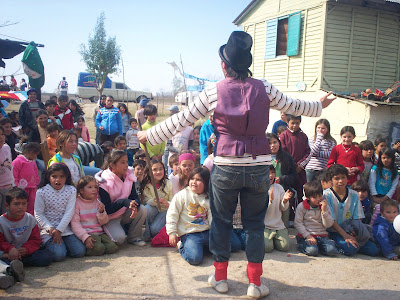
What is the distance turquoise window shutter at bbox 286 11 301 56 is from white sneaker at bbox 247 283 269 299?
33.8ft

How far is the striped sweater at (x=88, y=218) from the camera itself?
3.93 meters

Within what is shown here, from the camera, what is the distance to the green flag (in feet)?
20.6

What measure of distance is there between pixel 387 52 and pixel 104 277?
12.1 metres

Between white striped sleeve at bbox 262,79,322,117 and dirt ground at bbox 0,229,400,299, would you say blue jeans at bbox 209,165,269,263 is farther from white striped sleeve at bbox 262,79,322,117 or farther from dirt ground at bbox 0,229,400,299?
white striped sleeve at bbox 262,79,322,117

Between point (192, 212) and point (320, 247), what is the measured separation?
1494 mm

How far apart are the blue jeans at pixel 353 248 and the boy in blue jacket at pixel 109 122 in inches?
201

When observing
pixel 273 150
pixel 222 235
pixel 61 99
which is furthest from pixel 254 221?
pixel 61 99

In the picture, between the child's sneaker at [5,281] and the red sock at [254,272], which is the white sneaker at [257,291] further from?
the child's sneaker at [5,281]

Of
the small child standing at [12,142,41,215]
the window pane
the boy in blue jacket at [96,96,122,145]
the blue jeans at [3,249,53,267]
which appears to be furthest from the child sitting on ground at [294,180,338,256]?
the window pane

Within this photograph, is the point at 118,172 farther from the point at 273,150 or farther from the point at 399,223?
the point at 399,223

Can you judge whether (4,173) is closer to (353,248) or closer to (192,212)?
(192,212)

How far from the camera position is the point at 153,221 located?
14.6 ft

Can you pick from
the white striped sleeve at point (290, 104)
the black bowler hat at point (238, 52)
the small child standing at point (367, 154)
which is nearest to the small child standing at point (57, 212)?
the black bowler hat at point (238, 52)

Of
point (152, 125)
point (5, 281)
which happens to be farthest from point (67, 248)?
point (152, 125)
